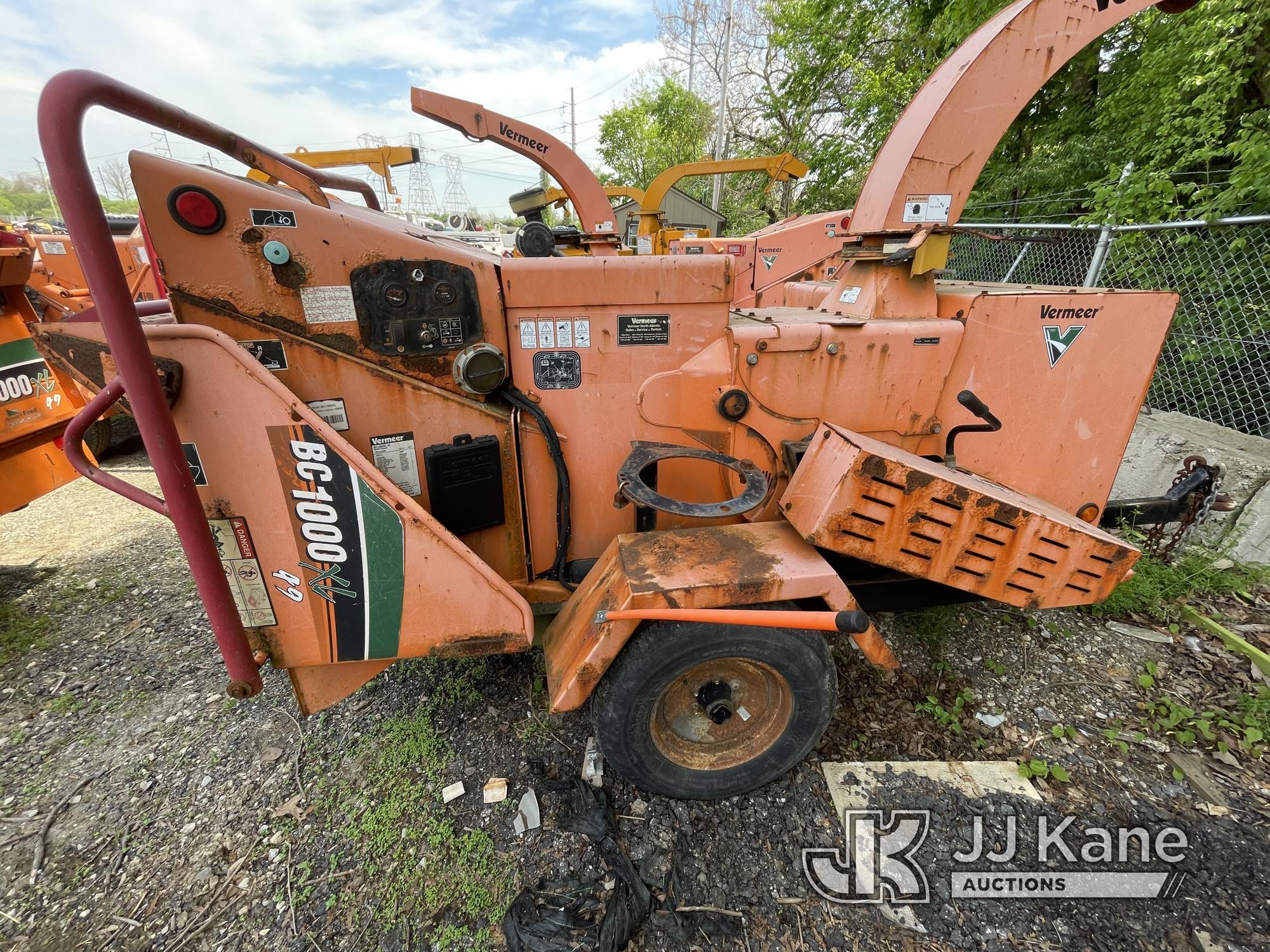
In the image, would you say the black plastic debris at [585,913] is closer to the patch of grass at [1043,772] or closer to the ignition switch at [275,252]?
the patch of grass at [1043,772]

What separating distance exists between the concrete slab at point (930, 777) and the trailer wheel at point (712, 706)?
0.70 feet

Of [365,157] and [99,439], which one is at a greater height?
[365,157]

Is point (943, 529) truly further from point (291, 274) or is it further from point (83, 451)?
point (83, 451)

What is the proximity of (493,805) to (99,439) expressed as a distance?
674 cm

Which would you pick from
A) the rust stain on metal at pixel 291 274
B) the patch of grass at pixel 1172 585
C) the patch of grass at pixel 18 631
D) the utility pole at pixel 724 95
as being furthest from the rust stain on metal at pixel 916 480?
the utility pole at pixel 724 95

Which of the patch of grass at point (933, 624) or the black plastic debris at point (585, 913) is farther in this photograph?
the patch of grass at point (933, 624)

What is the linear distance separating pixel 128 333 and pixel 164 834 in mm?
2003

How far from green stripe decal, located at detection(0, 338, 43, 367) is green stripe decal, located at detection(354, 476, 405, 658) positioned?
3.67 m

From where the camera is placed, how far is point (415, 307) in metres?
1.93

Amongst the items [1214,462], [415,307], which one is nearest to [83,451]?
[415,307]

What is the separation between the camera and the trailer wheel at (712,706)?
1.92 m

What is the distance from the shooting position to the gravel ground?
1.83 metres

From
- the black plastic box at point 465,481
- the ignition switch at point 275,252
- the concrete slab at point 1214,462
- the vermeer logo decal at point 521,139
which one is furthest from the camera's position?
the vermeer logo decal at point 521,139

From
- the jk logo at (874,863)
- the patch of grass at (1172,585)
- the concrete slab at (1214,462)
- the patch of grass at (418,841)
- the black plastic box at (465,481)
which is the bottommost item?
Result: the patch of grass at (418,841)
